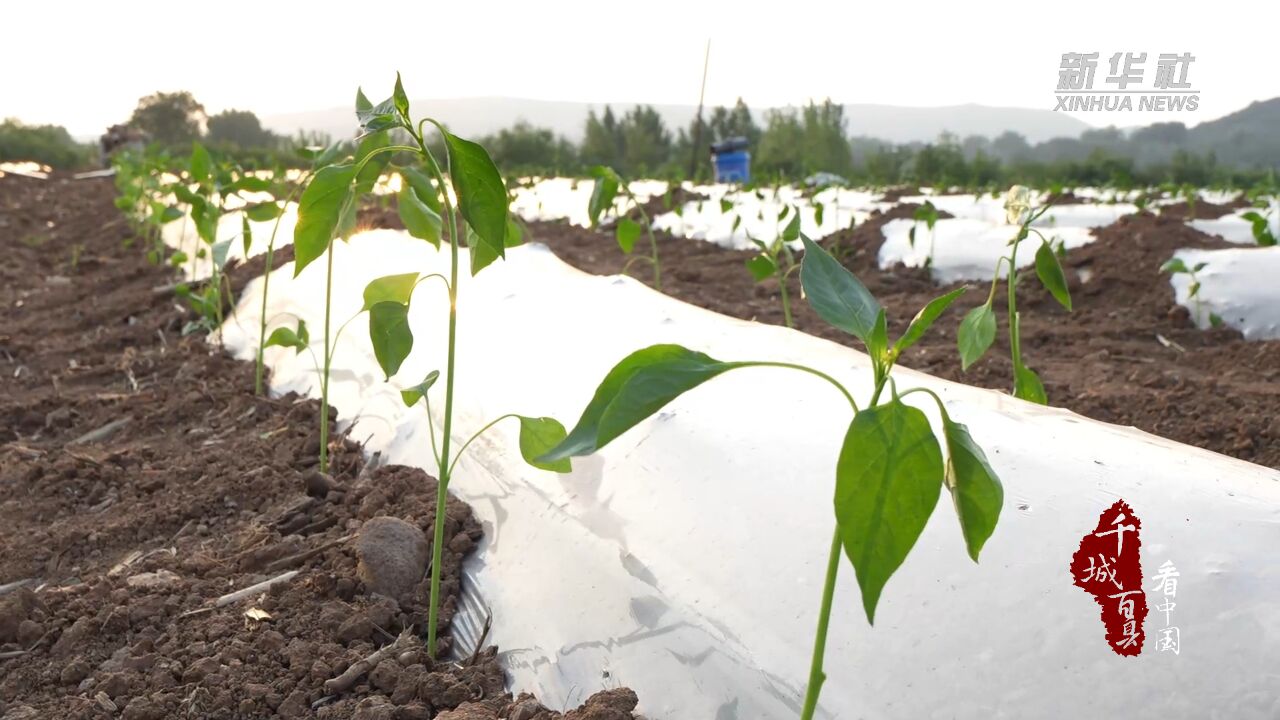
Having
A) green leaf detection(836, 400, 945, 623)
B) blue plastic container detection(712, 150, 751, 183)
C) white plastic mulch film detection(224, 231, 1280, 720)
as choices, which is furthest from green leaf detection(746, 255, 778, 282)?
blue plastic container detection(712, 150, 751, 183)

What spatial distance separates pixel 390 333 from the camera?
3.52 ft

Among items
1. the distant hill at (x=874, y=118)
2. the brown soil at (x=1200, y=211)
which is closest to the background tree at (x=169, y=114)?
the distant hill at (x=874, y=118)

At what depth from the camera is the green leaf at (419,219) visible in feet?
4.30

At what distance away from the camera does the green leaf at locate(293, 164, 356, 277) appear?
39.2 inches

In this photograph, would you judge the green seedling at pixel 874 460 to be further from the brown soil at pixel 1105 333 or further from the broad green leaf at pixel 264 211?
the broad green leaf at pixel 264 211

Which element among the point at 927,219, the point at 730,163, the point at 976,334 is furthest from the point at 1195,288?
the point at 730,163

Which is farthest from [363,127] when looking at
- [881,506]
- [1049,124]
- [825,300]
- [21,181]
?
[1049,124]

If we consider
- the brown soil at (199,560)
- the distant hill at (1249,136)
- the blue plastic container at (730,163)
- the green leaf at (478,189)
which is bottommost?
the brown soil at (199,560)

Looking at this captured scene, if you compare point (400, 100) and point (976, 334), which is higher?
point (400, 100)

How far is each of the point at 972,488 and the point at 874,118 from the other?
6362 centimetres

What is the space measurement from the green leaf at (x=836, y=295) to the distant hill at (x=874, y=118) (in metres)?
50.2

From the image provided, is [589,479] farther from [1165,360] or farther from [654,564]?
[1165,360]

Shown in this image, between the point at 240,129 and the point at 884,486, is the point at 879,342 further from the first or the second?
the point at 240,129

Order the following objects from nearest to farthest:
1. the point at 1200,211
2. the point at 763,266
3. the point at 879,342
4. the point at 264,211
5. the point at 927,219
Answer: the point at 879,342 → the point at 264,211 → the point at 763,266 → the point at 927,219 → the point at 1200,211
